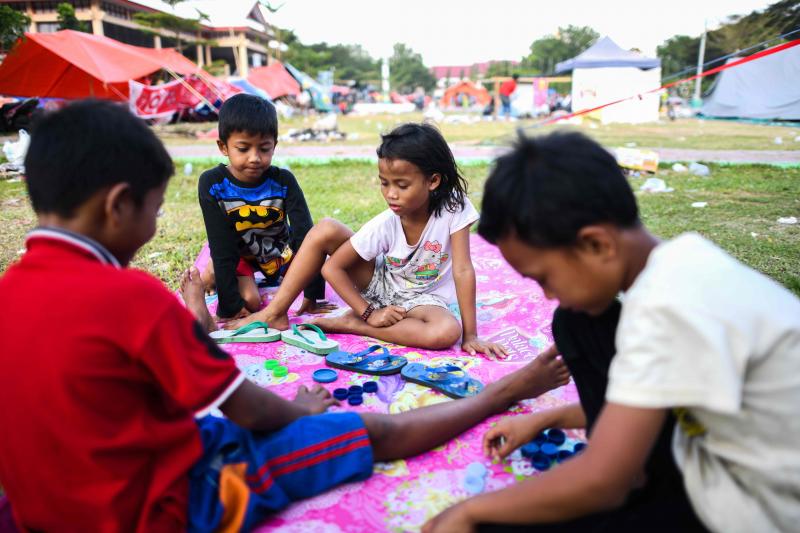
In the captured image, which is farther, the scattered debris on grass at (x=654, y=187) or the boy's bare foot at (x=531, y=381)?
the scattered debris on grass at (x=654, y=187)

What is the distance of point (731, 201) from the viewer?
5.81 metres

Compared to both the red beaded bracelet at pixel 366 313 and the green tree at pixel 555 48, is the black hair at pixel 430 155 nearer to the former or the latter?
the red beaded bracelet at pixel 366 313

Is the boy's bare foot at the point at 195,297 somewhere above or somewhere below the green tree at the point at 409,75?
below

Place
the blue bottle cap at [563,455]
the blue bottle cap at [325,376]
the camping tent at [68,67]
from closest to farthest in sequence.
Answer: the blue bottle cap at [563,455] < the blue bottle cap at [325,376] < the camping tent at [68,67]

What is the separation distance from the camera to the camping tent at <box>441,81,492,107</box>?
40.7 metres

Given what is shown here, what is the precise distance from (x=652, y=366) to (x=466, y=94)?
43469mm

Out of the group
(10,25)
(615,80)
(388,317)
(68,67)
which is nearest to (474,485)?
(388,317)

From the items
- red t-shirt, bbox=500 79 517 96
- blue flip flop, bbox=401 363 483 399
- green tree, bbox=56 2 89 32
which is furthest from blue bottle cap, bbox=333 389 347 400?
red t-shirt, bbox=500 79 517 96

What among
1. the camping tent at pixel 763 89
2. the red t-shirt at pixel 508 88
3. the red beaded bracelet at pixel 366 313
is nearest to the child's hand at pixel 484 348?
the red beaded bracelet at pixel 366 313

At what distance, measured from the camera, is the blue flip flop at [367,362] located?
2.42m

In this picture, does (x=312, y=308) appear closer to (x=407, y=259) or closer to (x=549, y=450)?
(x=407, y=259)

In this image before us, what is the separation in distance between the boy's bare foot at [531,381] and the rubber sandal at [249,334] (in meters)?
1.19

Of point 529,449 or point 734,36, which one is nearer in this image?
point 529,449

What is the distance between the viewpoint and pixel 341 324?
289 cm
